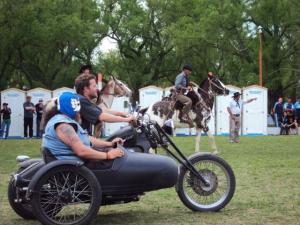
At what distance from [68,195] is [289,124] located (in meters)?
30.1

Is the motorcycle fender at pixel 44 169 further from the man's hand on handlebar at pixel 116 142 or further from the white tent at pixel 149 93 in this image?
the white tent at pixel 149 93

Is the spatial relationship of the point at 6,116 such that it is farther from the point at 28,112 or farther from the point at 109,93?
the point at 109,93

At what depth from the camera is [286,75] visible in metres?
51.9

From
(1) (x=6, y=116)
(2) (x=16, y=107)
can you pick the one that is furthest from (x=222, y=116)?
(1) (x=6, y=116)

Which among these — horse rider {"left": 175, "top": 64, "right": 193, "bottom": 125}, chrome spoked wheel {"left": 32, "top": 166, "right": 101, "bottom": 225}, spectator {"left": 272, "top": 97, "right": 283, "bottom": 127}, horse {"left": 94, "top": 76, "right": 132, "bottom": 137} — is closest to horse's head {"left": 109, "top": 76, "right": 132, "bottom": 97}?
horse {"left": 94, "top": 76, "right": 132, "bottom": 137}

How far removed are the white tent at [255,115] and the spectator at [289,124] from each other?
1.32 metres

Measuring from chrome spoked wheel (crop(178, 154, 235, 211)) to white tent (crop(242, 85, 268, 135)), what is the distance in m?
27.2

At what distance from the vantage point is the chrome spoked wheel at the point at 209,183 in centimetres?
816

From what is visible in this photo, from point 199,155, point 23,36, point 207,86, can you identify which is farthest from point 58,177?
point 23,36

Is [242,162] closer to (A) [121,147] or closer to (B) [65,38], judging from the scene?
(A) [121,147]

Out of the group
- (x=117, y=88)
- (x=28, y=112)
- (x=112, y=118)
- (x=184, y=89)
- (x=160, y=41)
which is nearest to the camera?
(x=112, y=118)

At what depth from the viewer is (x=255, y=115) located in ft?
115

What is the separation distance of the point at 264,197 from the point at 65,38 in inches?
1710

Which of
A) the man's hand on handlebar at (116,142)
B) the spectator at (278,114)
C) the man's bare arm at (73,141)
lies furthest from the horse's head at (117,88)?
the spectator at (278,114)
